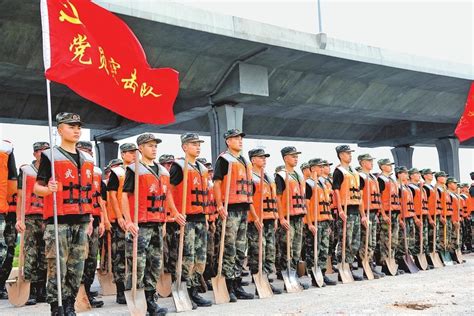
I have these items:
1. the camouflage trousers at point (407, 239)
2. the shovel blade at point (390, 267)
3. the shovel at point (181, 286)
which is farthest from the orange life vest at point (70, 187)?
the camouflage trousers at point (407, 239)

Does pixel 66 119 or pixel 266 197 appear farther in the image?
pixel 266 197

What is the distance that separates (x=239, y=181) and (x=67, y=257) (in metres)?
2.70

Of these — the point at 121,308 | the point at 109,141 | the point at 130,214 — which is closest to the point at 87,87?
the point at 130,214

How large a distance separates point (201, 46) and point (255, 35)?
4.67 feet

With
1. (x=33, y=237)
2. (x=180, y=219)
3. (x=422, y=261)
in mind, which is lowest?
(x=422, y=261)

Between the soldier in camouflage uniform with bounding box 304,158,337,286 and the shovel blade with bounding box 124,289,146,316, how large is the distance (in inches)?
153

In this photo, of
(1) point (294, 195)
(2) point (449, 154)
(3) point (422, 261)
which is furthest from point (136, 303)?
(2) point (449, 154)

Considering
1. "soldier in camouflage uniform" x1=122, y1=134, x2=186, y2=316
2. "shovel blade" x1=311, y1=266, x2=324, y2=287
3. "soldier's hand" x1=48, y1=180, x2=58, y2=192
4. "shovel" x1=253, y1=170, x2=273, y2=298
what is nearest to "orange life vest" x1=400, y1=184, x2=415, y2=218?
"shovel blade" x1=311, y1=266, x2=324, y2=287

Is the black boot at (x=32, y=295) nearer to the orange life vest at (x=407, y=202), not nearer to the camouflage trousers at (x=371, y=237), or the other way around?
the camouflage trousers at (x=371, y=237)

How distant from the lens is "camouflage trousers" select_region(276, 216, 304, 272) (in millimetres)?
8734

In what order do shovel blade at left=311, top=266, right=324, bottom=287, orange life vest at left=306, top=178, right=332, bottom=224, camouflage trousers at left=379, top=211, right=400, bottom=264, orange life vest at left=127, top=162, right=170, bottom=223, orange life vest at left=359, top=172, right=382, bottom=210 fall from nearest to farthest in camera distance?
orange life vest at left=127, top=162, right=170, bottom=223 < shovel blade at left=311, top=266, right=324, bottom=287 < orange life vest at left=306, top=178, right=332, bottom=224 < orange life vest at left=359, top=172, right=382, bottom=210 < camouflage trousers at left=379, top=211, right=400, bottom=264

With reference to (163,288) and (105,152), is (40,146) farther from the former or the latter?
(105,152)

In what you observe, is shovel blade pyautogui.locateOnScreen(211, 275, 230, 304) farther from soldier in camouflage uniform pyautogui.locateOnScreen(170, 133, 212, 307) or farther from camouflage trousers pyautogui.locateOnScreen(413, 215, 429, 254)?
camouflage trousers pyautogui.locateOnScreen(413, 215, 429, 254)

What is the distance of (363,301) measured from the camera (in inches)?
270
